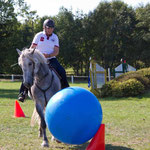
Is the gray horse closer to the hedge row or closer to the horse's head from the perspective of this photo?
the horse's head

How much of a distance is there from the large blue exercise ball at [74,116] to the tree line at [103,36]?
3867 centimetres

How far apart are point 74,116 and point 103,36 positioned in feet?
139

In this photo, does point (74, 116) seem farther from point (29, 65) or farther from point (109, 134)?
point (109, 134)

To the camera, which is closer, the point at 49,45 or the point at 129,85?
the point at 49,45

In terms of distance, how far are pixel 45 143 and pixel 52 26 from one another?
9.61ft

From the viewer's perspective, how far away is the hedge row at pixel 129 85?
16469 millimetres

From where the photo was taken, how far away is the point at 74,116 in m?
4.80

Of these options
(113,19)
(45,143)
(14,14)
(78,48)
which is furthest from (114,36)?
(45,143)

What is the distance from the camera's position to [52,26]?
673cm

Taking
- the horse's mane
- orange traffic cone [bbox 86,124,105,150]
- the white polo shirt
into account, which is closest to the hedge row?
the white polo shirt

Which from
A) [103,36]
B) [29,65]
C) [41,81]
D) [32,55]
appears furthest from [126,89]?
[103,36]

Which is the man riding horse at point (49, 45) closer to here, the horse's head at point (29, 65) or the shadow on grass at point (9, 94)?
the horse's head at point (29, 65)

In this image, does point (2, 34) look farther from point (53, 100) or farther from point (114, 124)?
point (53, 100)

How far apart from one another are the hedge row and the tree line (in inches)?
1010
